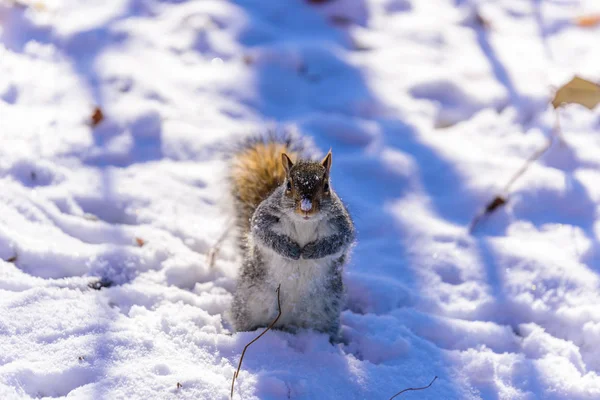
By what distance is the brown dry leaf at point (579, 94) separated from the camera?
3.62 m

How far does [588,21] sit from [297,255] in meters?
3.36

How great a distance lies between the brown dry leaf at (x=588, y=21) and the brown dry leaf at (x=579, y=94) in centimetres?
75

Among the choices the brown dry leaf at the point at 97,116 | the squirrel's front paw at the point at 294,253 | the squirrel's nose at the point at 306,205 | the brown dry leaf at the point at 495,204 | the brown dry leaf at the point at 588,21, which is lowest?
the brown dry leaf at the point at 495,204

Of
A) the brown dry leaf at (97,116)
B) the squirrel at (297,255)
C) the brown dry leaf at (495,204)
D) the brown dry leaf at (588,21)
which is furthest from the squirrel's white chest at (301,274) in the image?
the brown dry leaf at (588,21)

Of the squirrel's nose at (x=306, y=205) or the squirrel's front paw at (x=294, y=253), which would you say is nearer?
the squirrel's nose at (x=306, y=205)

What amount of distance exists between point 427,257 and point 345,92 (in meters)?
1.37

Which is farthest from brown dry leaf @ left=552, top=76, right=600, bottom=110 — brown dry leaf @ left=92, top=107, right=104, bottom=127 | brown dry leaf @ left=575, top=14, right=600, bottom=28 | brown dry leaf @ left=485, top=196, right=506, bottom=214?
brown dry leaf @ left=92, top=107, right=104, bottom=127

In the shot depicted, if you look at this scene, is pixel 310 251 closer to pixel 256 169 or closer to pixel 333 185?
pixel 256 169

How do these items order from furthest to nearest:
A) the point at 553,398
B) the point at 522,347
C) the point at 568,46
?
the point at 568,46
the point at 522,347
the point at 553,398

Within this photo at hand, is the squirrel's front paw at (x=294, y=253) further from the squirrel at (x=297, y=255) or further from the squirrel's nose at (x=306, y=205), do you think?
the squirrel's nose at (x=306, y=205)

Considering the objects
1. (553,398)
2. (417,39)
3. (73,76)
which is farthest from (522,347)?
(73,76)

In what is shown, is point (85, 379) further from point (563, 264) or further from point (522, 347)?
point (563, 264)

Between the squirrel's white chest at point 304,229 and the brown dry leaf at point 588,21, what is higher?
the squirrel's white chest at point 304,229

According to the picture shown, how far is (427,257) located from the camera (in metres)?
2.79
